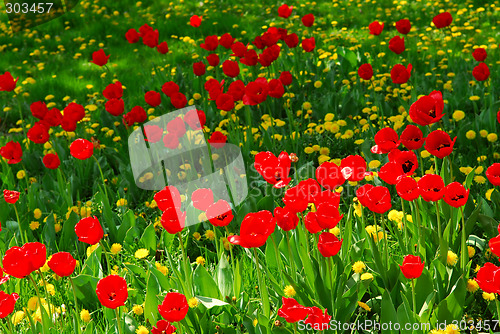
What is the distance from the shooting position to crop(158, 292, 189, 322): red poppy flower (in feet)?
4.47

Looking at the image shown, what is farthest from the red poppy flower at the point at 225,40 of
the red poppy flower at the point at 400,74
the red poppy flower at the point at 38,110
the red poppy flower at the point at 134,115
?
the red poppy flower at the point at 38,110

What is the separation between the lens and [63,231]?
8.34ft

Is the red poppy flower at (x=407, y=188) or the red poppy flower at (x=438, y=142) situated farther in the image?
the red poppy flower at (x=438, y=142)

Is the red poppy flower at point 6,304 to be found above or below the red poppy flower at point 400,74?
above

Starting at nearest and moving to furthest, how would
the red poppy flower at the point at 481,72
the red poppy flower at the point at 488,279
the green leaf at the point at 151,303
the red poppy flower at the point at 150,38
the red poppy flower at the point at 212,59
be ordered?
the red poppy flower at the point at 488,279 < the green leaf at the point at 151,303 < the red poppy flower at the point at 481,72 < the red poppy flower at the point at 212,59 < the red poppy flower at the point at 150,38

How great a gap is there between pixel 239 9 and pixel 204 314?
19.5ft

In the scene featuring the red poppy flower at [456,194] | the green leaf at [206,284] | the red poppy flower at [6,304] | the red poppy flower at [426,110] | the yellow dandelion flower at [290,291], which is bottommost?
the green leaf at [206,284]

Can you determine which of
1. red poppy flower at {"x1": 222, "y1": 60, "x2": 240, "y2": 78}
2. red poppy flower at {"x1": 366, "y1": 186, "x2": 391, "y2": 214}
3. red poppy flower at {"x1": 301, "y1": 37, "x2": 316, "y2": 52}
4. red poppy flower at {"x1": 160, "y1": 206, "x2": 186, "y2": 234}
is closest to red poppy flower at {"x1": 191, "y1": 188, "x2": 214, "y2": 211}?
red poppy flower at {"x1": 160, "y1": 206, "x2": 186, "y2": 234}

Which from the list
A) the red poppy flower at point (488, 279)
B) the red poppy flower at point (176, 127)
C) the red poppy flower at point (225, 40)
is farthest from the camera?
the red poppy flower at point (225, 40)

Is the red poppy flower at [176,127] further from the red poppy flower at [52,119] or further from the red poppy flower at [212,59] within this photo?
the red poppy flower at [212,59]

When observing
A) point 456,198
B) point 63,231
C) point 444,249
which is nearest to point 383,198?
point 456,198

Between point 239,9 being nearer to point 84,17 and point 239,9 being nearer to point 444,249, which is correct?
point 84,17

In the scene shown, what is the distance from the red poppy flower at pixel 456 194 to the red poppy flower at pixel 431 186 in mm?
28

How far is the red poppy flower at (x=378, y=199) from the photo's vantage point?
61.6 inches
